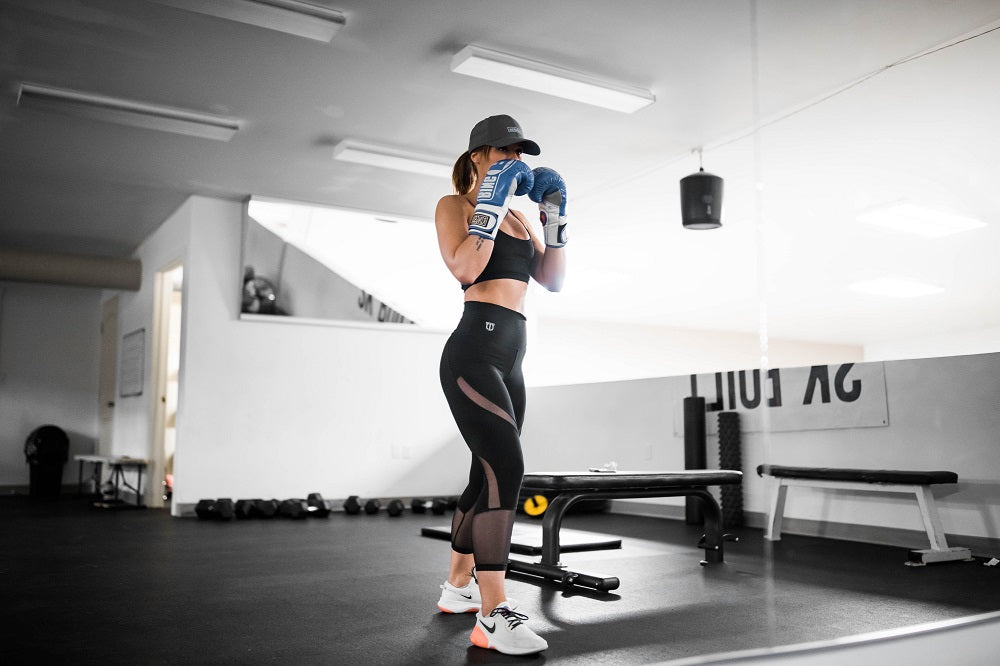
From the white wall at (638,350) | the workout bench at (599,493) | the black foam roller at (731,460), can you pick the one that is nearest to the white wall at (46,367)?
the white wall at (638,350)

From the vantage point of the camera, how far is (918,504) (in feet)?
12.4

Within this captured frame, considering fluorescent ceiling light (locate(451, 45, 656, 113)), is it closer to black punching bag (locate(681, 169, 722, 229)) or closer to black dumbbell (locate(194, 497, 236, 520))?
black punching bag (locate(681, 169, 722, 229))

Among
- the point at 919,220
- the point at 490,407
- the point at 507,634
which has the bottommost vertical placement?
the point at 507,634

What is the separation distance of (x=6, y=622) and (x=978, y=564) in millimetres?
3613

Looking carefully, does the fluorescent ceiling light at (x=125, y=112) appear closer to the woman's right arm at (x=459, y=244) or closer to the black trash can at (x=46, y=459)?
the woman's right arm at (x=459, y=244)

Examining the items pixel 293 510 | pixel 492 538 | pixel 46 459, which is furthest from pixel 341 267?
pixel 492 538

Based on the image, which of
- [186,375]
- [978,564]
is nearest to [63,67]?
[186,375]

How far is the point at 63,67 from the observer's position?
401 centimetres

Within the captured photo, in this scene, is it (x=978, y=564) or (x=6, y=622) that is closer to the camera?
(x=6, y=622)

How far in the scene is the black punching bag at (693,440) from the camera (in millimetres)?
5062

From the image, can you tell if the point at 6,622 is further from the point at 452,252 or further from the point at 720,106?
the point at 720,106

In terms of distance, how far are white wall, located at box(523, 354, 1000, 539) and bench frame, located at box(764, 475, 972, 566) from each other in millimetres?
135

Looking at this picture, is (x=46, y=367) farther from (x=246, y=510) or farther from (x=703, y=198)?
(x=703, y=198)

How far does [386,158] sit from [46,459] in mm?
5024
